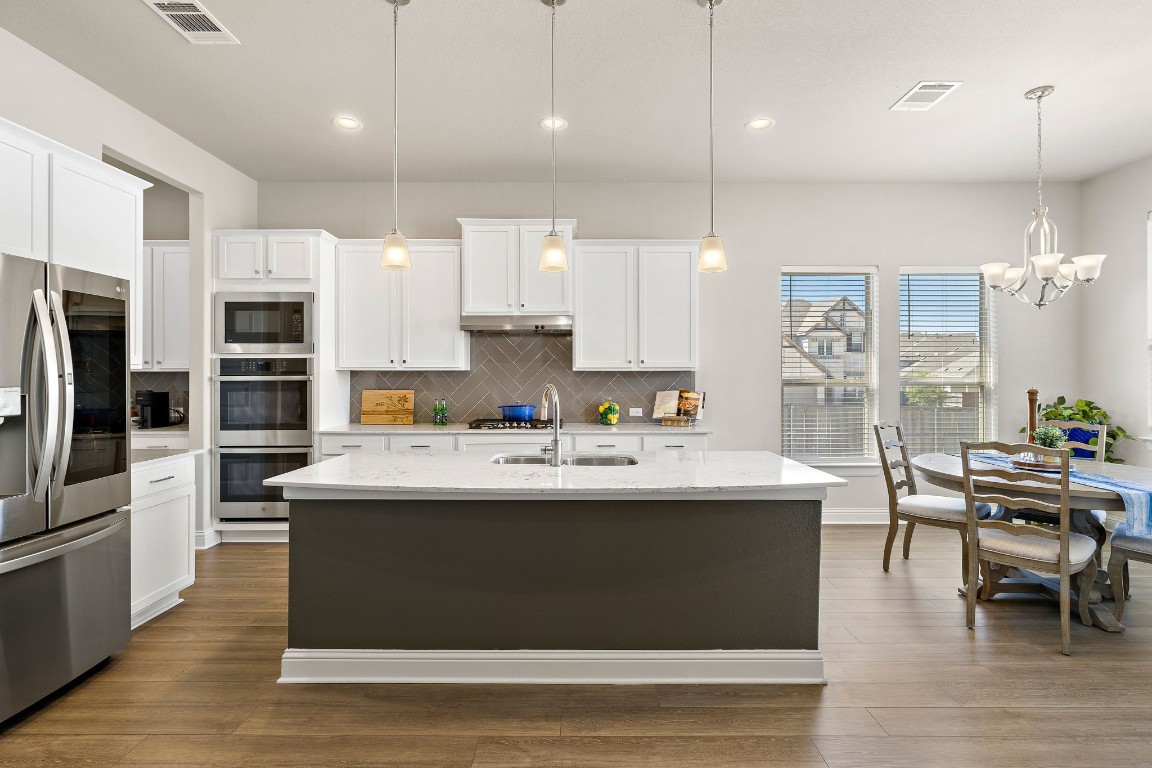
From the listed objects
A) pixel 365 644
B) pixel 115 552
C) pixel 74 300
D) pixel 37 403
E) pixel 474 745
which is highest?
pixel 74 300

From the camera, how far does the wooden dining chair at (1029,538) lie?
9.53ft

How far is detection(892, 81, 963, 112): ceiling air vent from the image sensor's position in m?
3.62

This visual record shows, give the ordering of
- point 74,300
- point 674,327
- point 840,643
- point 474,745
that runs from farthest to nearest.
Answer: point 674,327, point 840,643, point 74,300, point 474,745

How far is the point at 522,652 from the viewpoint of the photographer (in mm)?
2598

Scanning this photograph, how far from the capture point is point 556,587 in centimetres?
261

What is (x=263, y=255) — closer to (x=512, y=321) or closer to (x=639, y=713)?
(x=512, y=321)

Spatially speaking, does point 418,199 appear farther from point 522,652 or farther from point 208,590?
point 522,652

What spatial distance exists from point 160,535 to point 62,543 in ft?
2.88

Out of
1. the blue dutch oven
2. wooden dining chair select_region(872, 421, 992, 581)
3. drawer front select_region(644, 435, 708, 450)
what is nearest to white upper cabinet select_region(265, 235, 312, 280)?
the blue dutch oven

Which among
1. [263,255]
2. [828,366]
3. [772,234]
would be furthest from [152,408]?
[828,366]

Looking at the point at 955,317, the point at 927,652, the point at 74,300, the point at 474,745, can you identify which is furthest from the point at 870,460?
the point at 74,300

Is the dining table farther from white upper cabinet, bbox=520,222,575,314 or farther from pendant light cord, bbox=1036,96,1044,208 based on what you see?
white upper cabinet, bbox=520,222,575,314

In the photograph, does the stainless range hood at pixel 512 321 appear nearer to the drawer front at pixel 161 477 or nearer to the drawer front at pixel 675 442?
the drawer front at pixel 675 442

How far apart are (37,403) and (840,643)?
3454 mm
